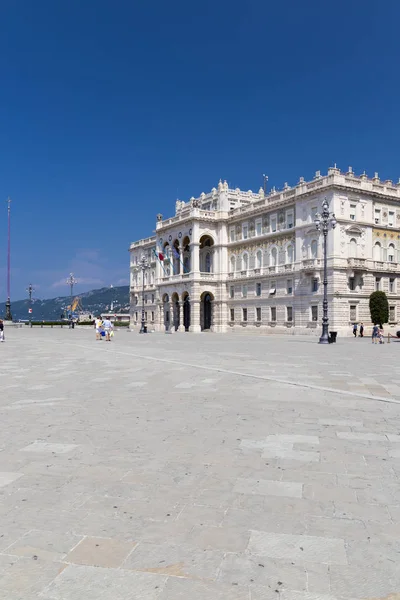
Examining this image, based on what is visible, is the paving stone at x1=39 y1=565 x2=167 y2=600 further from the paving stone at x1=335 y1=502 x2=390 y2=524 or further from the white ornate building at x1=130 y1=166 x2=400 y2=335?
the white ornate building at x1=130 y1=166 x2=400 y2=335

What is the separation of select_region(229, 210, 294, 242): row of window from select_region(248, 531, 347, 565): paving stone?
160 feet

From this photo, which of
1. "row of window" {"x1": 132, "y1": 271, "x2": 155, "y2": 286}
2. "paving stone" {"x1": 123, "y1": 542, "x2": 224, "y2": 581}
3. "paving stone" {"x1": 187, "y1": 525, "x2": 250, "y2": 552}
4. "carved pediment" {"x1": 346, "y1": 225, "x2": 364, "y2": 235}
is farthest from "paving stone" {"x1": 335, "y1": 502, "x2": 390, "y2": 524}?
"row of window" {"x1": 132, "y1": 271, "x2": 155, "y2": 286}

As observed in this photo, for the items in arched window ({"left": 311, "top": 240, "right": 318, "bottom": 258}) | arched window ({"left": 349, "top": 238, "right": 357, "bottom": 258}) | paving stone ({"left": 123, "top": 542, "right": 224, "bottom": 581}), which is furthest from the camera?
arched window ({"left": 311, "top": 240, "right": 318, "bottom": 258})

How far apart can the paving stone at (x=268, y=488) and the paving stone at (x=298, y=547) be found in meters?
0.84

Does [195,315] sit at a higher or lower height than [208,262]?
lower

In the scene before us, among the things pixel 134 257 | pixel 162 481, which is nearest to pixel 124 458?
pixel 162 481

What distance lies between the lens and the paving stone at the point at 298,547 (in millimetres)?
3344

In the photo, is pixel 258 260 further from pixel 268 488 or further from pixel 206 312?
pixel 268 488

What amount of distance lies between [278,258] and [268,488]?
4931 centimetres

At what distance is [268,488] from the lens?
15.3ft

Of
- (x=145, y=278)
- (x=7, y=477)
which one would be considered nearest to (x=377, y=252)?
(x=145, y=278)

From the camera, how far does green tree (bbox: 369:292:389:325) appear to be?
145 ft

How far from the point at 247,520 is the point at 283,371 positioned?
10.7 meters

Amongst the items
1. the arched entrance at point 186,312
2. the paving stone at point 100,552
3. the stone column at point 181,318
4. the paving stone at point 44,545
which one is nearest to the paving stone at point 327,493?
the paving stone at point 100,552
